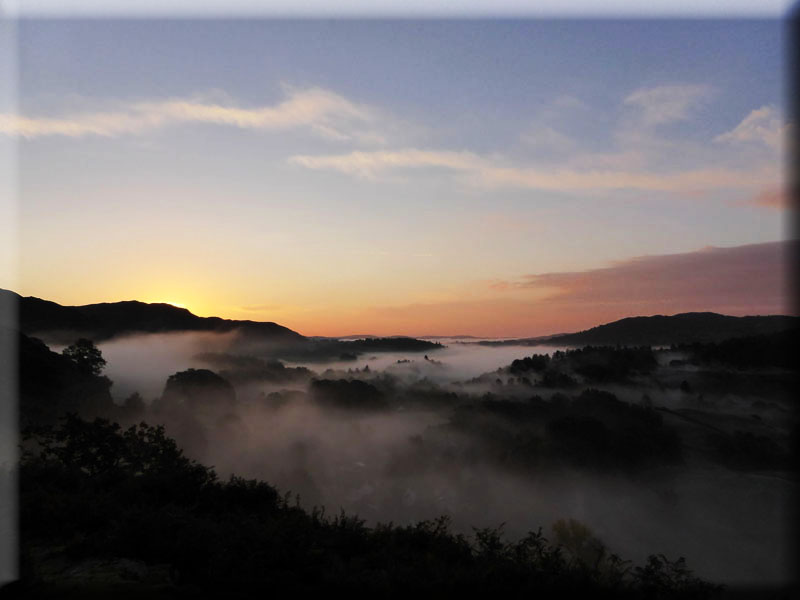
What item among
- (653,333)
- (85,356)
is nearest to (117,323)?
(85,356)

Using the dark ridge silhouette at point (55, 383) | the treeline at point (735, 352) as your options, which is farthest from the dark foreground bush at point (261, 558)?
the treeline at point (735, 352)

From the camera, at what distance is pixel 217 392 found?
3802 inches

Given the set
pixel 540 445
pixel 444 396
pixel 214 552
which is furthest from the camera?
pixel 444 396

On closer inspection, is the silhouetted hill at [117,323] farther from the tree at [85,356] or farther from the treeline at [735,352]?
the treeline at [735,352]

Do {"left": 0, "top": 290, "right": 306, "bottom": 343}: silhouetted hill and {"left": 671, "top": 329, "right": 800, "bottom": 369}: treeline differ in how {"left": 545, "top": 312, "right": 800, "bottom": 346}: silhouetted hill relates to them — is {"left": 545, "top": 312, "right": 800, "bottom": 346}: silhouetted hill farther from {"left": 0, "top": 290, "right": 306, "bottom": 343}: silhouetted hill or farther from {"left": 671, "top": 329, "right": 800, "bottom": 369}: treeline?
{"left": 0, "top": 290, "right": 306, "bottom": 343}: silhouetted hill

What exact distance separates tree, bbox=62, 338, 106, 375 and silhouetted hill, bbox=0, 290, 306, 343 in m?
6.82

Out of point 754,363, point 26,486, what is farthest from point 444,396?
point 26,486

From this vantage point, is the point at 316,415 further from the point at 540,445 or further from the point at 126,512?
the point at 126,512

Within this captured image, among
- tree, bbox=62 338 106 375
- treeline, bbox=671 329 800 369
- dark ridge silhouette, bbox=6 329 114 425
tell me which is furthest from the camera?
treeline, bbox=671 329 800 369

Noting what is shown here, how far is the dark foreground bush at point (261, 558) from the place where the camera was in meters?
4.50

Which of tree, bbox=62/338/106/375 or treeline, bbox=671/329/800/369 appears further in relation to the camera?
treeline, bbox=671/329/800/369

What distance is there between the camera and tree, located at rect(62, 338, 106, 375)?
40134 millimetres

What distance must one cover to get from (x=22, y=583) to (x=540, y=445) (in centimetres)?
8670

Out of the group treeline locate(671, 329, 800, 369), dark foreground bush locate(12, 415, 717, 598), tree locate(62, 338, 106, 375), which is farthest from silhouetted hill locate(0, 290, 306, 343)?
treeline locate(671, 329, 800, 369)
